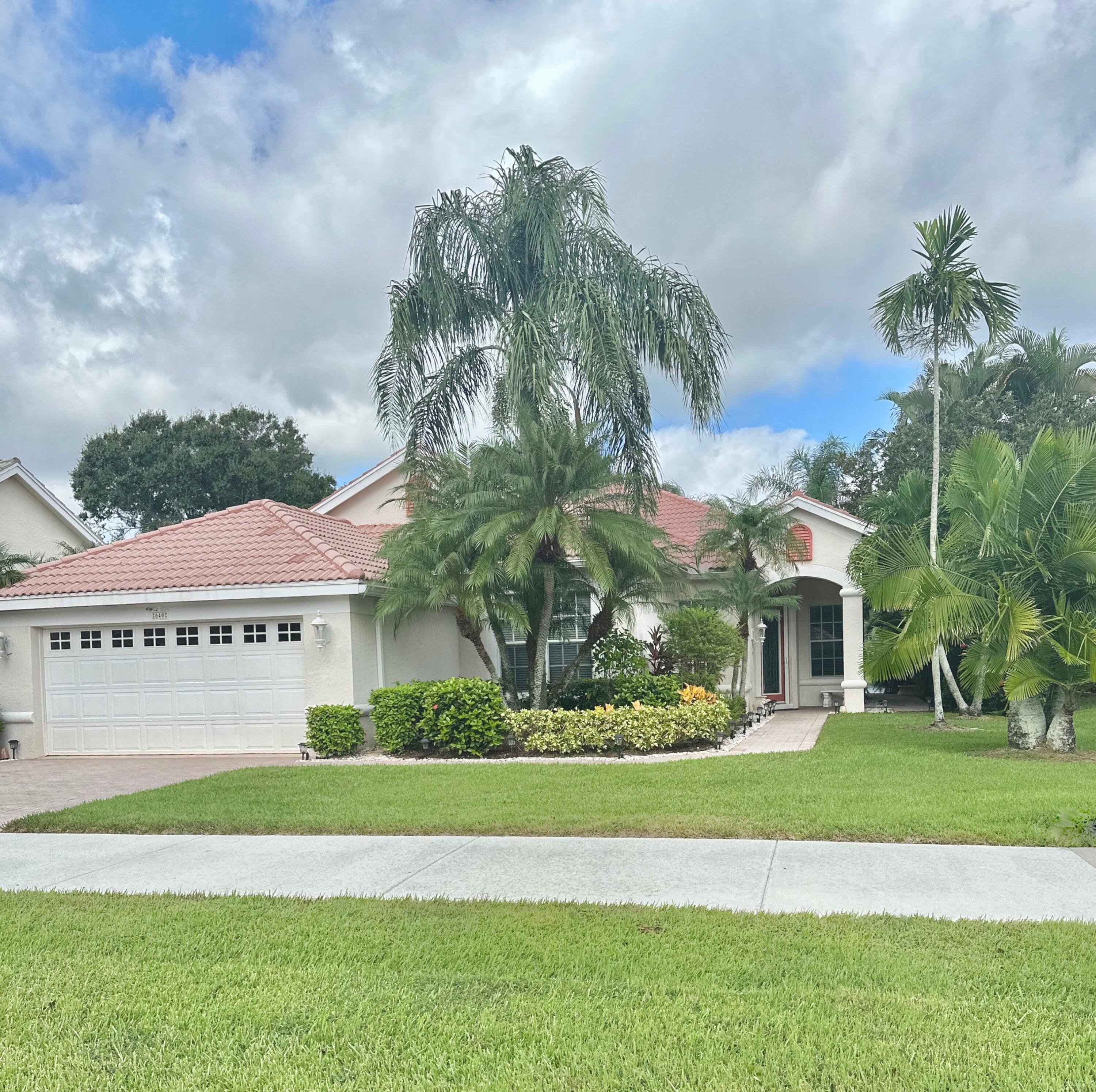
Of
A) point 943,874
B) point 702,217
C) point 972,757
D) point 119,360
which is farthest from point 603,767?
point 119,360

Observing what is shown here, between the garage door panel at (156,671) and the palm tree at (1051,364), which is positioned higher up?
the palm tree at (1051,364)

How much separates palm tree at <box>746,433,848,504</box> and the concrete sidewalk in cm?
2275

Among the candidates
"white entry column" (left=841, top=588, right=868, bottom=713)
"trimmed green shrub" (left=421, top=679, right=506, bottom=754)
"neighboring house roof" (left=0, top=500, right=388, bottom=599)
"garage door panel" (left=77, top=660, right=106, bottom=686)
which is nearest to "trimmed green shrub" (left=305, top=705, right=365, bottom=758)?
"trimmed green shrub" (left=421, top=679, right=506, bottom=754)

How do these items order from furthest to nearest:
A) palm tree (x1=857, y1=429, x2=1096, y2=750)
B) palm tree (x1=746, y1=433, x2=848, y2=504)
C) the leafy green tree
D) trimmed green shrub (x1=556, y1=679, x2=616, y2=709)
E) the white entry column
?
the leafy green tree, palm tree (x1=746, y1=433, x2=848, y2=504), the white entry column, trimmed green shrub (x1=556, y1=679, x2=616, y2=709), palm tree (x1=857, y1=429, x2=1096, y2=750)

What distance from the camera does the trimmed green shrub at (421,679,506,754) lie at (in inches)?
543

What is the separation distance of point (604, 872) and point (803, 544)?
14096 mm

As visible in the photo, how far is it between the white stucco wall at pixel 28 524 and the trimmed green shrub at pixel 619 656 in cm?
1577

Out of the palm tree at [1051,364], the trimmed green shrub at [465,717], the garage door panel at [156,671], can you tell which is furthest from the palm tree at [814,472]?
the garage door panel at [156,671]

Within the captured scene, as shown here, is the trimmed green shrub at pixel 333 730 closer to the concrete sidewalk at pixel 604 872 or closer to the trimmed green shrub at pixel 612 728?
the trimmed green shrub at pixel 612 728

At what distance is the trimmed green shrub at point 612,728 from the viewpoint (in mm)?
13828

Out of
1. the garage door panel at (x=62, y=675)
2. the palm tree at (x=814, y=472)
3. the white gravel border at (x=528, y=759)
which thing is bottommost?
the white gravel border at (x=528, y=759)

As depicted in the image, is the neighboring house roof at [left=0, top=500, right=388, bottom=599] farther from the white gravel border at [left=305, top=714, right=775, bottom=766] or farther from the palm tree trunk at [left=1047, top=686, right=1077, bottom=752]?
the palm tree trunk at [left=1047, top=686, right=1077, bottom=752]

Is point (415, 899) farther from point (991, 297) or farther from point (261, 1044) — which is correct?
point (991, 297)

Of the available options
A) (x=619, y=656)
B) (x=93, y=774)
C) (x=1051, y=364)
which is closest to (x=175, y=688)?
(x=93, y=774)
